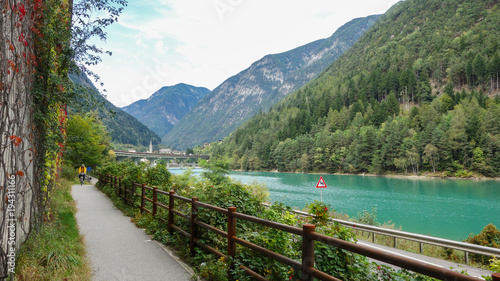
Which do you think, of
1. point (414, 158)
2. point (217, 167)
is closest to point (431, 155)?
point (414, 158)

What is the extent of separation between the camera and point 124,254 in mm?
6219

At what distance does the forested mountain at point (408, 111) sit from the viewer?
69.8 metres

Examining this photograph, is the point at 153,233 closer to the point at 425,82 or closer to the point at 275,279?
the point at 275,279

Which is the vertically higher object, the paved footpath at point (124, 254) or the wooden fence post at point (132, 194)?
the wooden fence post at point (132, 194)

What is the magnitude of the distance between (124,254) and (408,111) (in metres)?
117

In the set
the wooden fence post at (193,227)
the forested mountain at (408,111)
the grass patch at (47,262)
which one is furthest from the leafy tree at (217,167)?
the forested mountain at (408,111)

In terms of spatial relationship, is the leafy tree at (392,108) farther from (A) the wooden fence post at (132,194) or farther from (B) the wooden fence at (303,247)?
(B) the wooden fence at (303,247)

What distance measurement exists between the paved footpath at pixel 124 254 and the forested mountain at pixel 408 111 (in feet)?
228

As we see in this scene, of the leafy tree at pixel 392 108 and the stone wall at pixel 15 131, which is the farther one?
the leafy tree at pixel 392 108

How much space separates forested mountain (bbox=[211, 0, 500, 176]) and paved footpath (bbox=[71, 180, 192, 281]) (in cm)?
6958

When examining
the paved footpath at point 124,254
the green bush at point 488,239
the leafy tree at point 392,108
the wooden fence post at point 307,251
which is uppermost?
the leafy tree at point 392,108

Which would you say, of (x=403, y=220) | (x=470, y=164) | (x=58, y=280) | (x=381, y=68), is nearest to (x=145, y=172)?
(x=58, y=280)

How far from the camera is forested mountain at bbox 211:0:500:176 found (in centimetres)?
6975

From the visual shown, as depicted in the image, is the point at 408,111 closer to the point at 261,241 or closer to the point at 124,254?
the point at 124,254
